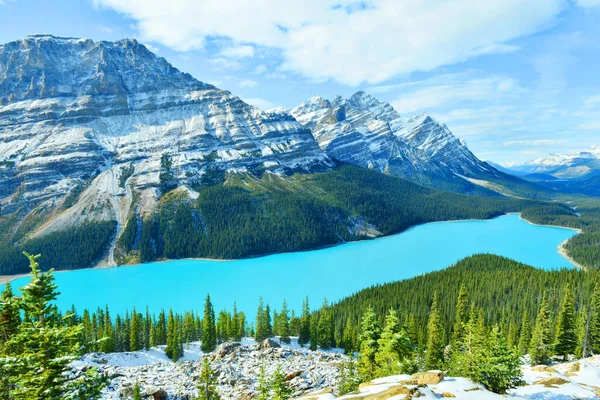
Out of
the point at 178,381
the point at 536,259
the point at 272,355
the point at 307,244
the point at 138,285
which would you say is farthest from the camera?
the point at 307,244

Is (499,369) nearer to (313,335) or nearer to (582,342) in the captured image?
(582,342)

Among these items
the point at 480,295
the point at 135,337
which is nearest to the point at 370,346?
the point at 135,337

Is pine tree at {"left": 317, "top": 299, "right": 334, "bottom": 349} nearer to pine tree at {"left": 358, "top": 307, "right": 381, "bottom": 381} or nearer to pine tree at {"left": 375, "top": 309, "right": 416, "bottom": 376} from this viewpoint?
pine tree at {"left": 358, "top": 307, "right": 381, "bottom": 381}

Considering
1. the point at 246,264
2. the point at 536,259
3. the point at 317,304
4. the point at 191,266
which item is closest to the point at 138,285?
the point at 191,266

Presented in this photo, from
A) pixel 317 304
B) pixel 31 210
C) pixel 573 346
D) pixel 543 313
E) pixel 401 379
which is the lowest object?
pixel 317 304

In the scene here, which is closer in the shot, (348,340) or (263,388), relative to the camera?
(263,388)

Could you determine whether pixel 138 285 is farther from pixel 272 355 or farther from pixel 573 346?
pixel 573 346

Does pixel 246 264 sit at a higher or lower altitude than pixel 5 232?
lower
